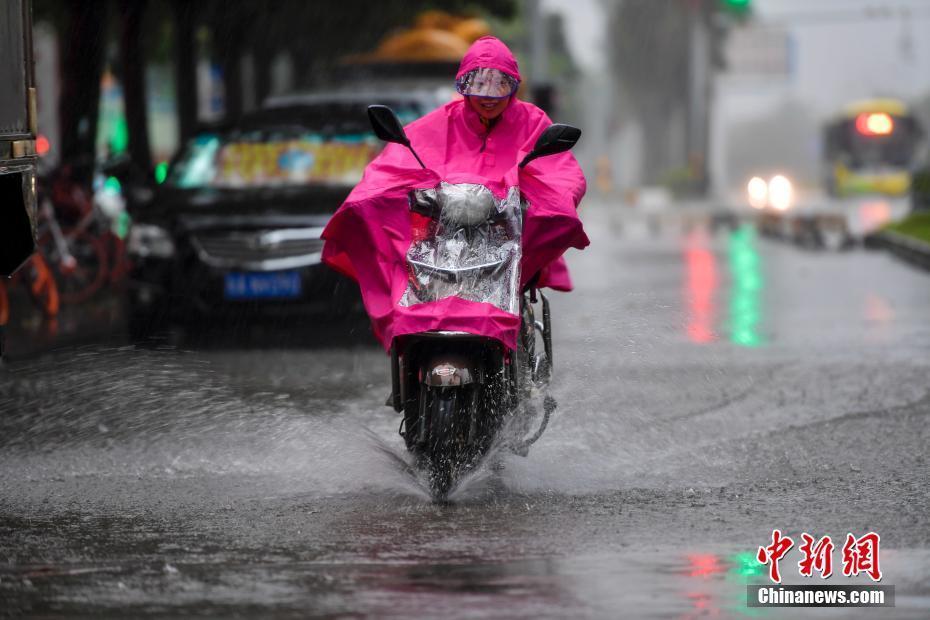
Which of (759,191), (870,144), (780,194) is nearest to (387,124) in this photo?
(780,194)

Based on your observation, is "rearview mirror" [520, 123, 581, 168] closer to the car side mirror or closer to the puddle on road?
the car side mirror

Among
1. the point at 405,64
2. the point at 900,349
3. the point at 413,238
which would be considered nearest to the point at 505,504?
the point at 413,238

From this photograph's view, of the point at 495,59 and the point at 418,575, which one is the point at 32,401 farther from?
the point at 418,575

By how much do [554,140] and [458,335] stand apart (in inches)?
33.5

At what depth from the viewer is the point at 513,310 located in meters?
6.46

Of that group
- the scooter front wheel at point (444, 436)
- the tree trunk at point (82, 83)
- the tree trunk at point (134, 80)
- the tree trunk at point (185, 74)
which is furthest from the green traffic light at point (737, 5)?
the scooter front wheel at point (444, 436)

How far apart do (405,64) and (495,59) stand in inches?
862

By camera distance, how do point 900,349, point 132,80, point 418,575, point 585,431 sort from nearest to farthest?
1. point 418,575
2. point 585,431
3. point 900,349
4. point 132,80

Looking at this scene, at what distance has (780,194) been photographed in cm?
2967

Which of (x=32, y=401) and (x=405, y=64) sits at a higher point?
(x=405, y=64)

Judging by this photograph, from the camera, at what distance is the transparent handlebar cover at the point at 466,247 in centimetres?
644

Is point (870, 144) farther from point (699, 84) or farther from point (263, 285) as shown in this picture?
point (263, 285)

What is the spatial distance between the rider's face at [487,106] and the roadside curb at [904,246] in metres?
13.9

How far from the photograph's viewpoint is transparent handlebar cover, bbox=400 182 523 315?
6.44 metres
